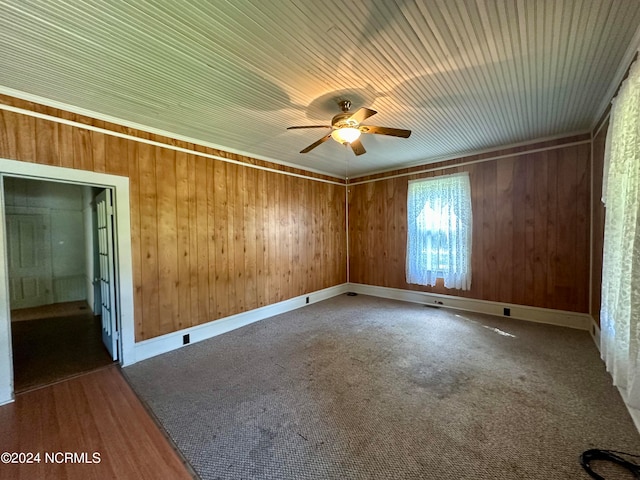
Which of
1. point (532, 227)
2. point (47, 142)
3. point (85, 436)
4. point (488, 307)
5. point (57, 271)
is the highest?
point (47, 142)

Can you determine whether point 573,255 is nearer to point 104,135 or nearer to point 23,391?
point 104,135

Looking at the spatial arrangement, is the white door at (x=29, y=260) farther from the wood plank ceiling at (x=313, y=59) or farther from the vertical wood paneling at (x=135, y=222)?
the wood plank ceiling at (x=313, y=59)

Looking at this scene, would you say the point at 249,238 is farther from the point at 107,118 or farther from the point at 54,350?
the point at 54,350

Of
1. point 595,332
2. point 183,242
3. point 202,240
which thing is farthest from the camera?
point 202,240

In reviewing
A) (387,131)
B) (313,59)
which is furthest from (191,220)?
(387,131)

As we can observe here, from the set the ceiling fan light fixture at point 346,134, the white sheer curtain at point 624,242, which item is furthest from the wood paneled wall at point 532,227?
the ceiling fan light fixture at point 346,134

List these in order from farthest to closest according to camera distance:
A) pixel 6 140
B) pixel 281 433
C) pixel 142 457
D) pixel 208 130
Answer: pixel 208 130 < pixel 6 140 < pixel 281 433 < pixel 142 457

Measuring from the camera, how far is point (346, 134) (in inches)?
92.7

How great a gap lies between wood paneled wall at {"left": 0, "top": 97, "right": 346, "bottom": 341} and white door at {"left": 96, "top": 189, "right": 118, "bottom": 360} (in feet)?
0.67

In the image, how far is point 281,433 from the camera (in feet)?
5.65

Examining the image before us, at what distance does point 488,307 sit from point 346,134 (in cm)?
362


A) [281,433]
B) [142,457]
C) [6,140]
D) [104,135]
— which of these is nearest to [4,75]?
[6,140]

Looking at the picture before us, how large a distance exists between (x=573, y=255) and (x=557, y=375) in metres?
1.98

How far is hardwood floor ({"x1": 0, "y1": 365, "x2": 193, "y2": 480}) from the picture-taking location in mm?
1485
